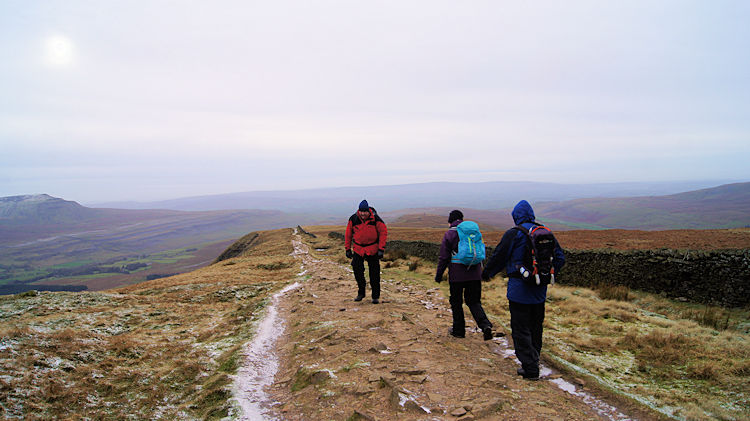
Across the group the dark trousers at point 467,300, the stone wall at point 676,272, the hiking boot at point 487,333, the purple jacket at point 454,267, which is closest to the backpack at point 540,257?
the purple jacket at point 454,267

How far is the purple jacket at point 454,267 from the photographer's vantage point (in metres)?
6.80

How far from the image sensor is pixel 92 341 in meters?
6.76

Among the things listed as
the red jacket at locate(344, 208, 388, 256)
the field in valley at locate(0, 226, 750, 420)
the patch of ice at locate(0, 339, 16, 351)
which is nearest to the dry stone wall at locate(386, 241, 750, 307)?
the field in valley at locate(0, 226, 750, 420)

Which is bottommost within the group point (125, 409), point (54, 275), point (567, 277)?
point (54, 275)

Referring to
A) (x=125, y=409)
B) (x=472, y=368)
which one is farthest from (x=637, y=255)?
(x=125, y=409)

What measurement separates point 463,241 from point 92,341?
7697 millimetres

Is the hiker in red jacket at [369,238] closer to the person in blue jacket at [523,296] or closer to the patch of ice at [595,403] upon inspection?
the person in blue jacket at [523,296]

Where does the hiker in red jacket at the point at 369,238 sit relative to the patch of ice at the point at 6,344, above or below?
above

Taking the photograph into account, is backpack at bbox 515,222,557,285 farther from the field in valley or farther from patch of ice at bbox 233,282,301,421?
patch of ice at bbox 233,282,301,421

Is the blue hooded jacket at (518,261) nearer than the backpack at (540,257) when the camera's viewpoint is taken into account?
No

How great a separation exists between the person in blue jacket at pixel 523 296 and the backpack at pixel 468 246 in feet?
2.91

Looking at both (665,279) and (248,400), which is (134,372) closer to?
(248,400)

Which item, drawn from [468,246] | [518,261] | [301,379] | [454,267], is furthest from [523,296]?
[301,379]

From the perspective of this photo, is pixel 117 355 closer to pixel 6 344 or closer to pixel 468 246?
pixel 6 344
